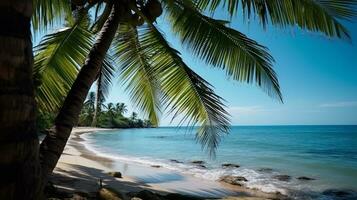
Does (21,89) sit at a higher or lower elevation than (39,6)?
lower

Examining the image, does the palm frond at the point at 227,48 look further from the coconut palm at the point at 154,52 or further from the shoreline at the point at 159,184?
the shoreline at the point at 159,184

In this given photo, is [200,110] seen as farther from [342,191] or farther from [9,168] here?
[342,191]

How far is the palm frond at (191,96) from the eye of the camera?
474 centimetres

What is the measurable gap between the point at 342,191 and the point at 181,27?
12460mm

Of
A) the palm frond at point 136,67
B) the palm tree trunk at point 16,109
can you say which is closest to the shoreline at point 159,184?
the palm frond at point 136,67

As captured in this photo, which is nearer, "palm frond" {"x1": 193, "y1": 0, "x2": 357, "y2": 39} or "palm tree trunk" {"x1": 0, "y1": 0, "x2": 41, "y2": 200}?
"palm tree trunk" {"x1": 0, "y1": 0, "x2": 41, "y2": 200}

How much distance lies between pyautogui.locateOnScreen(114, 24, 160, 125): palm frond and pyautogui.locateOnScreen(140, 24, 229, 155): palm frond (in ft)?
1.82

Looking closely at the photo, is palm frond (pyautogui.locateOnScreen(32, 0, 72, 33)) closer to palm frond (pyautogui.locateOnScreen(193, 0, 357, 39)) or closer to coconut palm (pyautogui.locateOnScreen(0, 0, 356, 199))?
coconut palm (pyautogui.locateOnScreen(0, 0, 356, 199))

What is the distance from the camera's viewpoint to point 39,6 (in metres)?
3.75

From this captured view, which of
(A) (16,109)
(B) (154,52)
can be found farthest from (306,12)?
(A) (16,109)

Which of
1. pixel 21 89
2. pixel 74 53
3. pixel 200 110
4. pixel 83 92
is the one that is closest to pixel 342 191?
pixel 200 110

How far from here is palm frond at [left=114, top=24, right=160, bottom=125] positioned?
232 inches

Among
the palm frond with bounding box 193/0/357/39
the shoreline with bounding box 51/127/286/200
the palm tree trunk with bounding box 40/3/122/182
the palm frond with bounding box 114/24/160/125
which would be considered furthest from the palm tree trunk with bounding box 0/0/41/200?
the shoreline with bounding box 51/127/286/200

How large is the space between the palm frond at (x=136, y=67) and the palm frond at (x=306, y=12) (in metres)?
2.07
